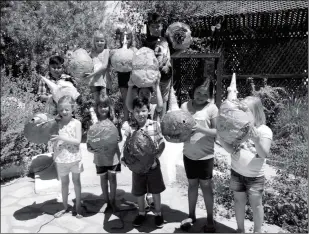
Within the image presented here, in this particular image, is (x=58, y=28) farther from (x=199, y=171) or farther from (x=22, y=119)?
(x=199, y=171)

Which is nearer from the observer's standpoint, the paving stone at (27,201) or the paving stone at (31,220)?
the paving stone at (31,220)

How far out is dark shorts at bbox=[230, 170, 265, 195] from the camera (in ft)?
8.46

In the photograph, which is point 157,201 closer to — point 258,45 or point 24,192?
point 24,192

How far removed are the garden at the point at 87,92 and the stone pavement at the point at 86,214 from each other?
356 mm

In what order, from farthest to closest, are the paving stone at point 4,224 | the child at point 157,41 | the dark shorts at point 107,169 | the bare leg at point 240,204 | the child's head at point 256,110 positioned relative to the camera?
the child at point 157,41 → the dark shorts at point 107,169 → the bare leg at point 240,204 → the child's head at point 256,110 → the paving stone at point 4,224

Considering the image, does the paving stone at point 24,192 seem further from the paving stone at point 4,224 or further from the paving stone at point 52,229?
the paving stone at point 4,224

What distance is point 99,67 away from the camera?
365cm

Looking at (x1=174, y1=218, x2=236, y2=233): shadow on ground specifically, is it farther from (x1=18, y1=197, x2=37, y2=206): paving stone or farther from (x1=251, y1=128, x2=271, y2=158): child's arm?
(x1=18, y1=197, x2=37, y2=206): paving stone

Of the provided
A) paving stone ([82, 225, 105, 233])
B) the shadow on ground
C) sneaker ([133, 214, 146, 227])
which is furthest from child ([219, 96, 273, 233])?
paving stone ([82, 225, 105, 233])

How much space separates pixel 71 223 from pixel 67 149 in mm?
747

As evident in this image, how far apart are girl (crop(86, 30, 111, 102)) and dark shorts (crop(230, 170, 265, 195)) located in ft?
6.13

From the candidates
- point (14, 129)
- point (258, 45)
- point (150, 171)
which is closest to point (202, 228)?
point (150, 171)

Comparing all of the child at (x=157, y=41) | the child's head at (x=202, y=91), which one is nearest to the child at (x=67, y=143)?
the child at (x=157, y=41)

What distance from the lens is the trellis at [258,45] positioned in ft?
23.3
